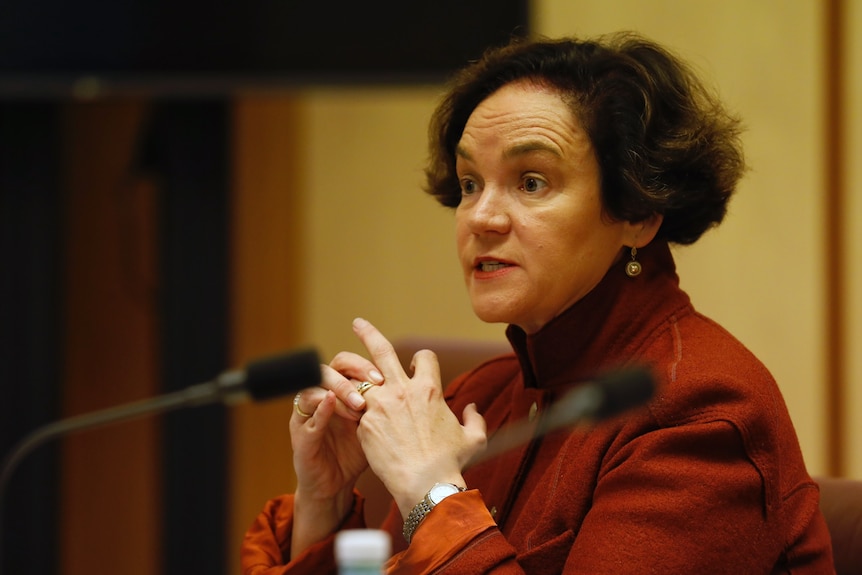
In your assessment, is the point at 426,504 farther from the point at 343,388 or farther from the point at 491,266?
the point at 491,266

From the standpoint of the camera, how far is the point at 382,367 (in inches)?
57.0

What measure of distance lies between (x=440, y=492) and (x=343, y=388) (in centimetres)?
21

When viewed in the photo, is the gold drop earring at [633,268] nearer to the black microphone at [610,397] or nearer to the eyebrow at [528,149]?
the eyebrow at [528,149]

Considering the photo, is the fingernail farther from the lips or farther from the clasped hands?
the lips

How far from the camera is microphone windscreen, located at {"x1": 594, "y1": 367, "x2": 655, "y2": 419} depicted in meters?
0.95

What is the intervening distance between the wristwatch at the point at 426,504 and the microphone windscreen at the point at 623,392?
408mm

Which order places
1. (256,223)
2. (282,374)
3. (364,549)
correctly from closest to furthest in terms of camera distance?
(364,549) < (282,374) < (256,223)

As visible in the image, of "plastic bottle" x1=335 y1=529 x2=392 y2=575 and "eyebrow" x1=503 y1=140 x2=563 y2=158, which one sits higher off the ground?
Answer: "eyebrow" x1=503 y1=140 x2=563 y2=158

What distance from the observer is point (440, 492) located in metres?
1.32

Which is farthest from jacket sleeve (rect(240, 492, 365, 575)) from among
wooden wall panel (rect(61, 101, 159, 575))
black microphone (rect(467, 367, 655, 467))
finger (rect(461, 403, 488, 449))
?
wooden wall panel (rect(61, 101, 159, 575))

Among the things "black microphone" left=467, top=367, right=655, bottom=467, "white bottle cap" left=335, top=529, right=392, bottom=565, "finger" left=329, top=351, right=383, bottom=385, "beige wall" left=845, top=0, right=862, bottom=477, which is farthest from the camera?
"beige wall" left=845, top=0, right=862, bottom=477

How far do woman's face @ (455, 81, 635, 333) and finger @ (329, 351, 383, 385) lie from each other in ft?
0.55

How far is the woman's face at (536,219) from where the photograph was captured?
1470mm

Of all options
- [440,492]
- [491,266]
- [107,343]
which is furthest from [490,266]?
[107,343]
